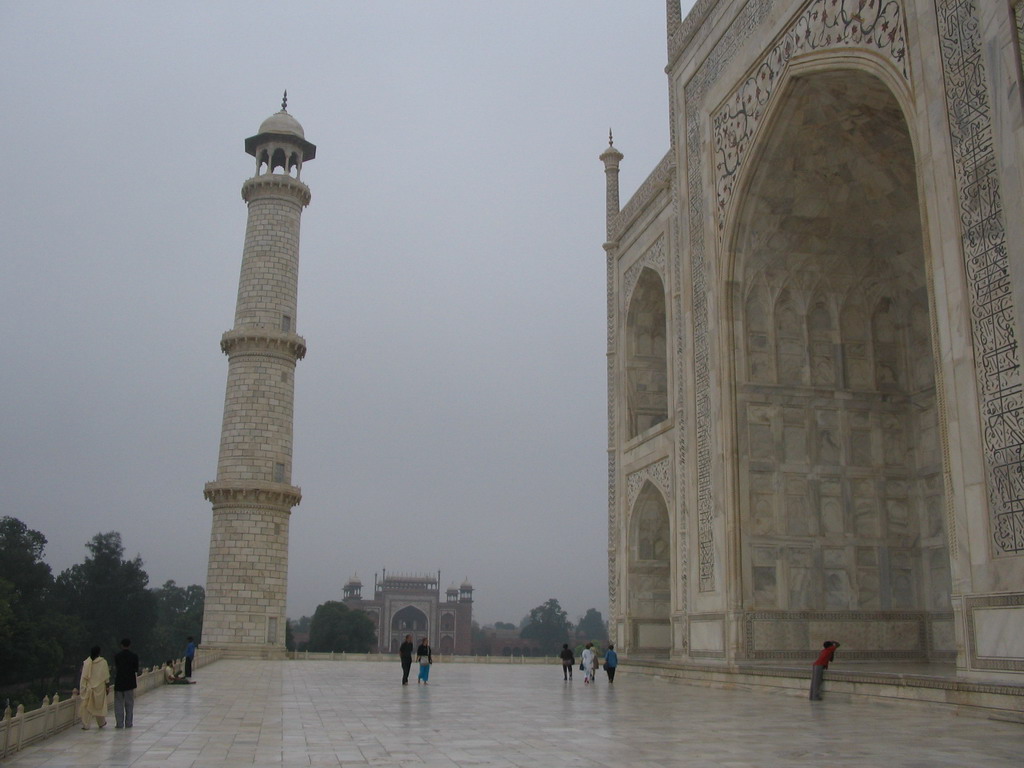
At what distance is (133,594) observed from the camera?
42.0 meters

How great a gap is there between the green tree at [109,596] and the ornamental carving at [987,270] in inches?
1512

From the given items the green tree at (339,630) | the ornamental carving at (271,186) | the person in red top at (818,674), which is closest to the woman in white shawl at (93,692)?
the person in red top at (818,674)

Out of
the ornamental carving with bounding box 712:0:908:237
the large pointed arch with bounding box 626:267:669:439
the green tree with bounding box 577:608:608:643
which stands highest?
the ornamental carving with bounding box 712:0:908:237

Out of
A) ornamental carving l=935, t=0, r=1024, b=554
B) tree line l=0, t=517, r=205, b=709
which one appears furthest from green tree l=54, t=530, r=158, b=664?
ornamental carving l=935, t=0, r=1024, b=554

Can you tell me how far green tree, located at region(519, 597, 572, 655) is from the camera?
83562 mm

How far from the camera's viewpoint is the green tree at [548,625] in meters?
83.6

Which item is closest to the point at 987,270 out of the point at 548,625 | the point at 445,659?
the point at 445,659

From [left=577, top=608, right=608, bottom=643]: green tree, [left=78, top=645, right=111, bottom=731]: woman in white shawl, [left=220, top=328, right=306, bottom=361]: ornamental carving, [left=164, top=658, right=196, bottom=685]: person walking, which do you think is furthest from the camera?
[left=577, top=608, right=608, bottom=643]: green tree

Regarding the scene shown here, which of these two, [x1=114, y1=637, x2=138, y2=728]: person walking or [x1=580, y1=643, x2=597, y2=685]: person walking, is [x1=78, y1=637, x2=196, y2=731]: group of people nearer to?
[x1=114, y1=637, x2=138, y2=728]: person walking

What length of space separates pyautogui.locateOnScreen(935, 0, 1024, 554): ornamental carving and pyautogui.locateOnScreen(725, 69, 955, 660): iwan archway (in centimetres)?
353

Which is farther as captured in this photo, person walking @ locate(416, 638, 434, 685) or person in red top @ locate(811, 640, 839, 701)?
person walking @ locate(416, 638, 434, 685)

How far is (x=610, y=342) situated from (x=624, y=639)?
6.26m

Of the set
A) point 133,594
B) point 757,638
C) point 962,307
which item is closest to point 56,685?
point 133,594

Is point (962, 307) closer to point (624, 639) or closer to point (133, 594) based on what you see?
point (624, 639)
